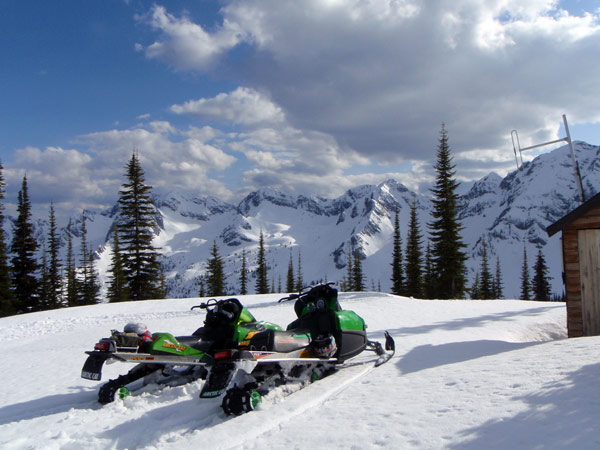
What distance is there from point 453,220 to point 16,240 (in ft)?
114

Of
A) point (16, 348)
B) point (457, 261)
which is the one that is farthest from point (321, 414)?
point (457, 261)

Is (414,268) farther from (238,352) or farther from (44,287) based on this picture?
(238,352)

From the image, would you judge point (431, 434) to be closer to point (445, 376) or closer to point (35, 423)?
point (445, 376)

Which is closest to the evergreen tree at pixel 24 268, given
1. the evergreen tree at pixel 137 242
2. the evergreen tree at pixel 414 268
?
the evergreen tree at pixel 137 242

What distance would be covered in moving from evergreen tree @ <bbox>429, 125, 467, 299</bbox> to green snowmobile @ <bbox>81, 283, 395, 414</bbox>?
27.0m

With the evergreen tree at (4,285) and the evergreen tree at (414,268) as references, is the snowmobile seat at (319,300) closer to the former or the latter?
the evergreen tree at (4,285)

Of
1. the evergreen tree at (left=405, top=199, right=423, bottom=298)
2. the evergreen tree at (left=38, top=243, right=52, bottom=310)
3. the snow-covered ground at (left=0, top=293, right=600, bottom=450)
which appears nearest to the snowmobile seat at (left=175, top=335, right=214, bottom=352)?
the snow-covered ground at (left=0, top=293, right=600, bottom=450)

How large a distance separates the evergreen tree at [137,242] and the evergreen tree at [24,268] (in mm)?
8628

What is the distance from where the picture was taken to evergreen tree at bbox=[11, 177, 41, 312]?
31.5 meters

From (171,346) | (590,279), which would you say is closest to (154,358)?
(171,346)

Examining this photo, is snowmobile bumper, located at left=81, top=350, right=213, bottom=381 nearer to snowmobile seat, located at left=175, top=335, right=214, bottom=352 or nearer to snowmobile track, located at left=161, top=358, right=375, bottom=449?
snowmobile seat, located at left=175, top=335, right=214, bottom=352

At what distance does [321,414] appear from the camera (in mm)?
4941

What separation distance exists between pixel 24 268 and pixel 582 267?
3611 centimetres

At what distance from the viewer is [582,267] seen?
9883 mm
